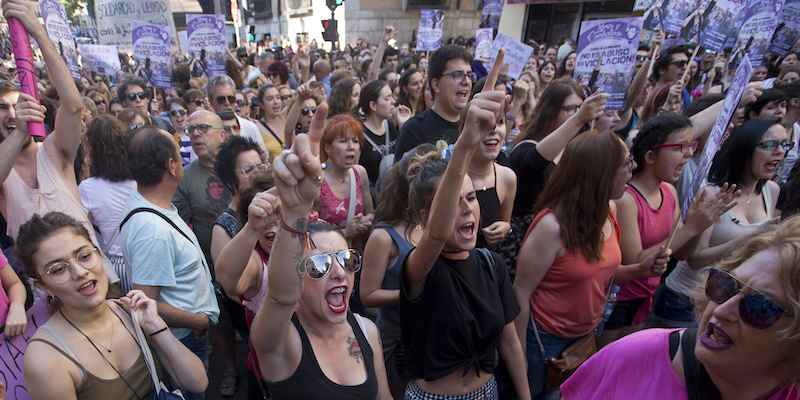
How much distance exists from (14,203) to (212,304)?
4.74ft

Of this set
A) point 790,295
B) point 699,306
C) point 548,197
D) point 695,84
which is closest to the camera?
point 790,295

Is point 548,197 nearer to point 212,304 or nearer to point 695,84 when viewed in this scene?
point 212,304

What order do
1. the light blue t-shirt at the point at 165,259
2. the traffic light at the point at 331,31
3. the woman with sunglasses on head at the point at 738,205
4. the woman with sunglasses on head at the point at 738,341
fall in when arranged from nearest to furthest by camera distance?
the woman with sunglasses on head at the point at 738,341, the light blue t-shirt at the point at 165,259, the woman with sunglasses on head at the point at 738,205, the traffic light at the point at 331,31

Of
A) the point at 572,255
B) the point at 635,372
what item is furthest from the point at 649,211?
the point at 635,372

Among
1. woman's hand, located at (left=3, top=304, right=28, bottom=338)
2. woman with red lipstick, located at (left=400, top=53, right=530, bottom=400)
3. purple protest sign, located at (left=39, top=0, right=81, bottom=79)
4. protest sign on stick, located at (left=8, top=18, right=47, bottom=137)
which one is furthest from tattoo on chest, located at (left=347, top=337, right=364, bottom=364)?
purple protest sign, located at (left=39, top=0, right=81, bottom=79)

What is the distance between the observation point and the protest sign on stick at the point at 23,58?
2207mm

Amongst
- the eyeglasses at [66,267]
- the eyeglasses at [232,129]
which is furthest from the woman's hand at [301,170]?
the eyeglasses at [232,129]

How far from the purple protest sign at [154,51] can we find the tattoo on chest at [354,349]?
6165 millimetres

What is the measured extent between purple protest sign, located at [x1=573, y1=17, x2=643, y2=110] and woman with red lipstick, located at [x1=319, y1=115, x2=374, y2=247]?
2901 mm

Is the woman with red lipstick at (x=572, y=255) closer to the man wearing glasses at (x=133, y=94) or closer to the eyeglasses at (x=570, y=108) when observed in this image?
the eyeglasses at (x=570, y=108)

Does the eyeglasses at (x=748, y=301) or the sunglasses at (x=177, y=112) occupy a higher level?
the eyeglasses at (x=748, y=301)

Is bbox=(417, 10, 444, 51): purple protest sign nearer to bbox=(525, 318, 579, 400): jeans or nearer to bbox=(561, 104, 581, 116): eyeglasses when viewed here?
bbox=(561, 104, 581, 116): eyeglasses

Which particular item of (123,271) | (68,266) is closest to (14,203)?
(123,271)

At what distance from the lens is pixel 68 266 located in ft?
5.72
